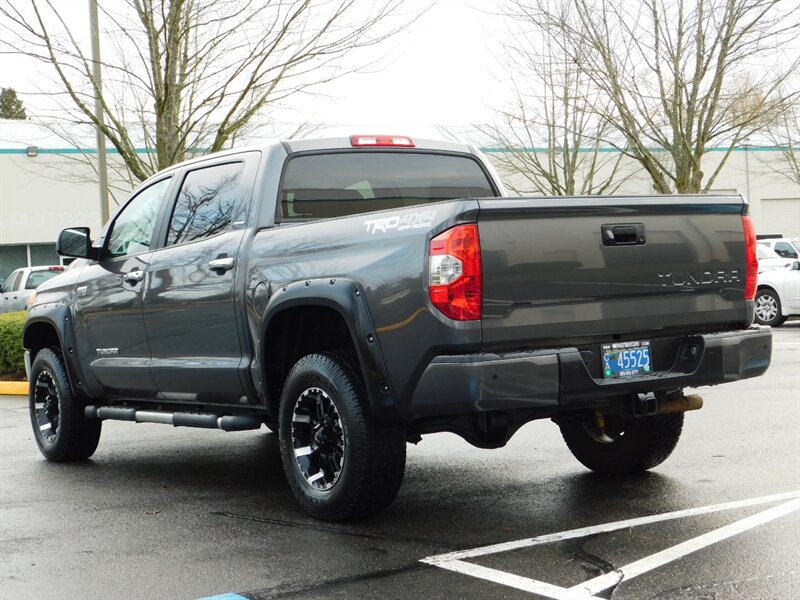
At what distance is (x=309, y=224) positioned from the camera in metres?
5.71

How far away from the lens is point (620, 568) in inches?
182

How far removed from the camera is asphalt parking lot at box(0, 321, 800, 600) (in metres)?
4.54

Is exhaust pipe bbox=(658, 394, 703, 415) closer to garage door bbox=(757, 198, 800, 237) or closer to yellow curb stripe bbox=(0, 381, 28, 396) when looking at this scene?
yellow curb stripe bbox=(0, 381, 28, 396)

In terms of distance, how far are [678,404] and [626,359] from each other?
63 cm

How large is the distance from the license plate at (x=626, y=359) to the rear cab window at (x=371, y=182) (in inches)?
78.0

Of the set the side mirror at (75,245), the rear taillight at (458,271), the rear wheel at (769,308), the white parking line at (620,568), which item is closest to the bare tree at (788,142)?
the rear wheel at (769,308)

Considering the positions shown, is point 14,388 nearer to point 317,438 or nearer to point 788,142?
point 317,438

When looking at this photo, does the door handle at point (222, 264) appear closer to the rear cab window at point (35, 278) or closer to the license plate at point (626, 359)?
the license plate at point (626, 359)

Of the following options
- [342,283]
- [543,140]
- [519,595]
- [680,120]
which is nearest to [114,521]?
[342,283]

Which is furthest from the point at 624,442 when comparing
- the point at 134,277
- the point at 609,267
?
the point at 134,277

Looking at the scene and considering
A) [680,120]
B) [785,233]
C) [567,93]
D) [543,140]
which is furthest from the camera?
[785,233]

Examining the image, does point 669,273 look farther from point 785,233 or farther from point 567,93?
point 785,233

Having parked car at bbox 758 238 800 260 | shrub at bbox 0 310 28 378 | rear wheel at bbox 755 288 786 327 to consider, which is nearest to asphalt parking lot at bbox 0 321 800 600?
shrub at bbox 0 310 28 378

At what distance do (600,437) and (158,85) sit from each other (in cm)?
965
